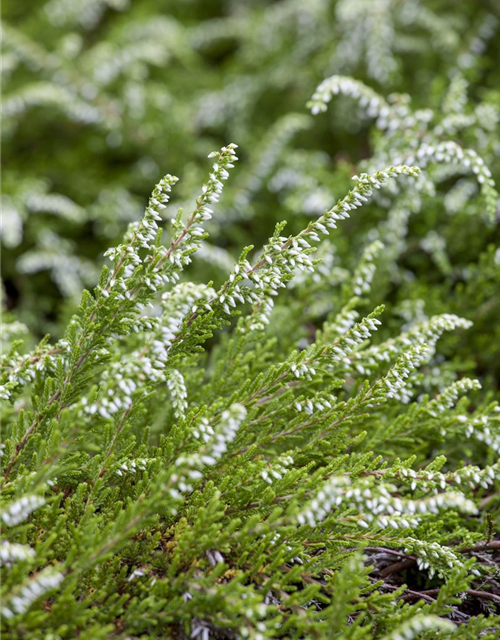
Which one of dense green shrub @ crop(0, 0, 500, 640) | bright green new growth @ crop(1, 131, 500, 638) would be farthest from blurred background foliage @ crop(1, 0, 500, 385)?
bright green new growth @ crop(1, 131, 500, 638)

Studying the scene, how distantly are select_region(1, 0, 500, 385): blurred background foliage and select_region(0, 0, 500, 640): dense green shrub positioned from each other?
0.01 m

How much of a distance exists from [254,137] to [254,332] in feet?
4.90

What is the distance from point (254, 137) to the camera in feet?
8.52

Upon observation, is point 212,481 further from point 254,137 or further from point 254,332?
point 254,137

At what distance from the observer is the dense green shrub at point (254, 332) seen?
97cm

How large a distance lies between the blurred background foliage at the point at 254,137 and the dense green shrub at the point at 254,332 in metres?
0.01

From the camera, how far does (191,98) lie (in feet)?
9.55

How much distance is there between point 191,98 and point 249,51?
0.38 meters

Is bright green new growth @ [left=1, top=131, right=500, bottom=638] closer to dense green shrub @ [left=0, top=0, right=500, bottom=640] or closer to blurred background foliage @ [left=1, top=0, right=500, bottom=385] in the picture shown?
dense green shrub @ [left=0, top=0, right=500, bottom=640]

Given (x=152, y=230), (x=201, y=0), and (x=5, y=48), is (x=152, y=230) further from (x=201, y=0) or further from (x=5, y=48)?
(x=201, y=0)

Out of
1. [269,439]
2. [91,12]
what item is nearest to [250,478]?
[269,439]

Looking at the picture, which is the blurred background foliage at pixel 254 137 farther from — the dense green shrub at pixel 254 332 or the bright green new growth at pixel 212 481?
the bright green new growth at pixel 212 481

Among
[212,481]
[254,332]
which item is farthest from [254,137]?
[212,481]

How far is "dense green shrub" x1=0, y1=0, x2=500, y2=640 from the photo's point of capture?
3.18 feet
